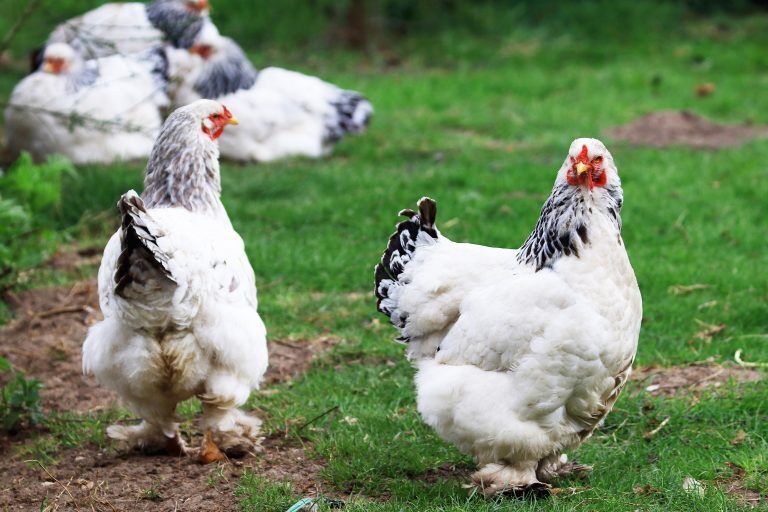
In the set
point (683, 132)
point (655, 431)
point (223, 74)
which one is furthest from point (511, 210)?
point (223, 74)

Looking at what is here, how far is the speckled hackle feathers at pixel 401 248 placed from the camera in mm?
4738

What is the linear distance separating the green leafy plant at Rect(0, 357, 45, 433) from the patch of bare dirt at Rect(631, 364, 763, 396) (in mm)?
3088

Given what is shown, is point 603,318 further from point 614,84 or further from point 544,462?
point 614,84

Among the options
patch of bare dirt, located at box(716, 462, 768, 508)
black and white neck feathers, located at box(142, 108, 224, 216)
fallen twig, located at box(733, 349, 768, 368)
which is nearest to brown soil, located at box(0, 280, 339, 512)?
black and white neck feathers, located at box(142, 108, 224, 216)

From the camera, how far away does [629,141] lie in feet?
32.7

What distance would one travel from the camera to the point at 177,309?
435cm

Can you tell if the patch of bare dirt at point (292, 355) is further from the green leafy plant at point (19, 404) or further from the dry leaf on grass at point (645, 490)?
the dry leaf on grass at point (645, 490)

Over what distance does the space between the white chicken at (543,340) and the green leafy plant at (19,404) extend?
77.3 inches

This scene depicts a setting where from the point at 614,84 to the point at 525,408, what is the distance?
860 centimetres

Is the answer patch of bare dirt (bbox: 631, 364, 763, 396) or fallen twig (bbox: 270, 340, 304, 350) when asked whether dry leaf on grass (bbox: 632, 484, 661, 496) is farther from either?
fallen twig (bbox: 270, 340, 304, 350)

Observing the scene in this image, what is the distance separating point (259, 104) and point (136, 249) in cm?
609

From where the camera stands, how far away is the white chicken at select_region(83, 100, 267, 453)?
4.29 m

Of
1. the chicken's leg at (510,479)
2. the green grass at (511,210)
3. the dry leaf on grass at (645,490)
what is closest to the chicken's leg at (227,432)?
the green grass at (511,210)

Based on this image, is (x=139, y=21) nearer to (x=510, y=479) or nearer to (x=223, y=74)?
(x=223, y=74)
